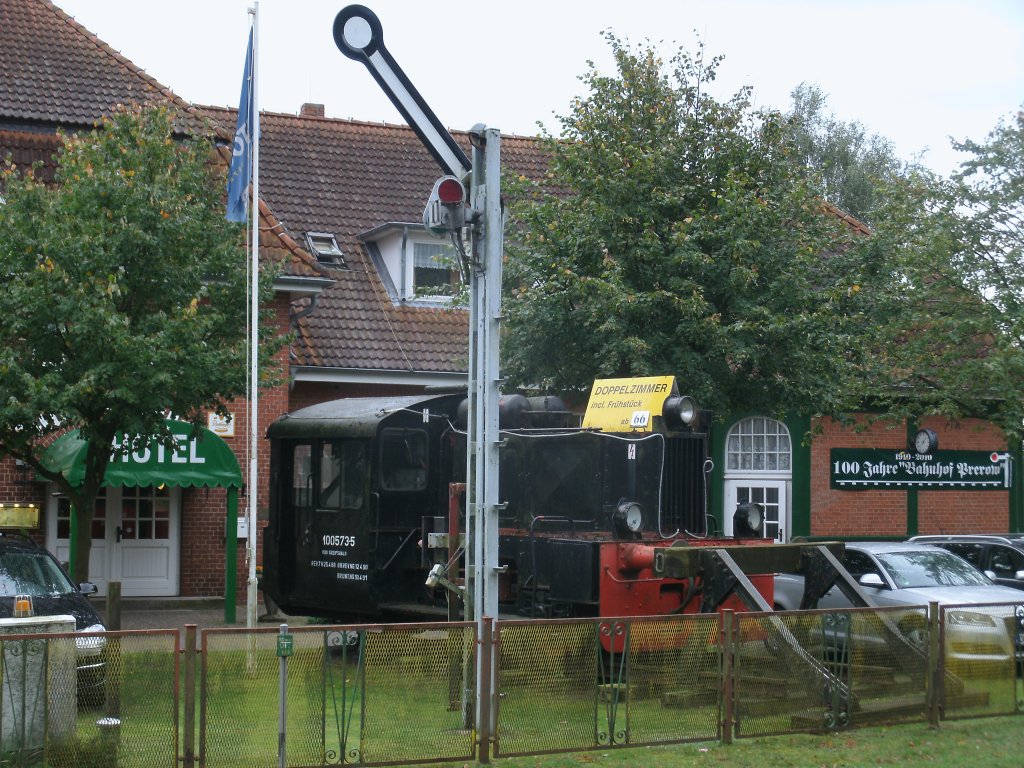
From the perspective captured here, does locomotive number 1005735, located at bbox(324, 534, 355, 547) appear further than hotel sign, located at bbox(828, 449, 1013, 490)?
No

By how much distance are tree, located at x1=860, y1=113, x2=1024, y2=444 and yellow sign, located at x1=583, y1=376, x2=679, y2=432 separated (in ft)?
24.4

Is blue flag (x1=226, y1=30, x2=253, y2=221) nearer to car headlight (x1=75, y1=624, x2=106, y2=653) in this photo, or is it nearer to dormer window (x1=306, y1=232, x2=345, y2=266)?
dormer window (x1=306, y1=232, x2=345, y2=266)

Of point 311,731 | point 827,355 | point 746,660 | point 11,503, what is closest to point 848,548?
point 827,355

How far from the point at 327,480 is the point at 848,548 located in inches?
244

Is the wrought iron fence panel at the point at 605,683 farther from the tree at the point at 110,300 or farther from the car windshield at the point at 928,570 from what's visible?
the tree at the point at 110,300

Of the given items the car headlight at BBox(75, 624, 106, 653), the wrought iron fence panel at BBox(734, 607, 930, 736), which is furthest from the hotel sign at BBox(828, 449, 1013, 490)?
the car headlight at BBox(75, 624, 106, 653)

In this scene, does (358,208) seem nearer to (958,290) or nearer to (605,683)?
(958,290)

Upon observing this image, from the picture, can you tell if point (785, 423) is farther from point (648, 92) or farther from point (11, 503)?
point (11, 503)

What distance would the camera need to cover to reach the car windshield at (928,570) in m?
15.1

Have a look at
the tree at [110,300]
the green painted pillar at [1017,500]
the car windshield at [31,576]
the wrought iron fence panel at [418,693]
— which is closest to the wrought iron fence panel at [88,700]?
the wrought iron fence panel at [418,693]

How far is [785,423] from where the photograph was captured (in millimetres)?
26031

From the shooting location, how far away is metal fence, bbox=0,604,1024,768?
8.16 m

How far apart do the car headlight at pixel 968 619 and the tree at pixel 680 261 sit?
6753mm

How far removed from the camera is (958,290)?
835 inches
